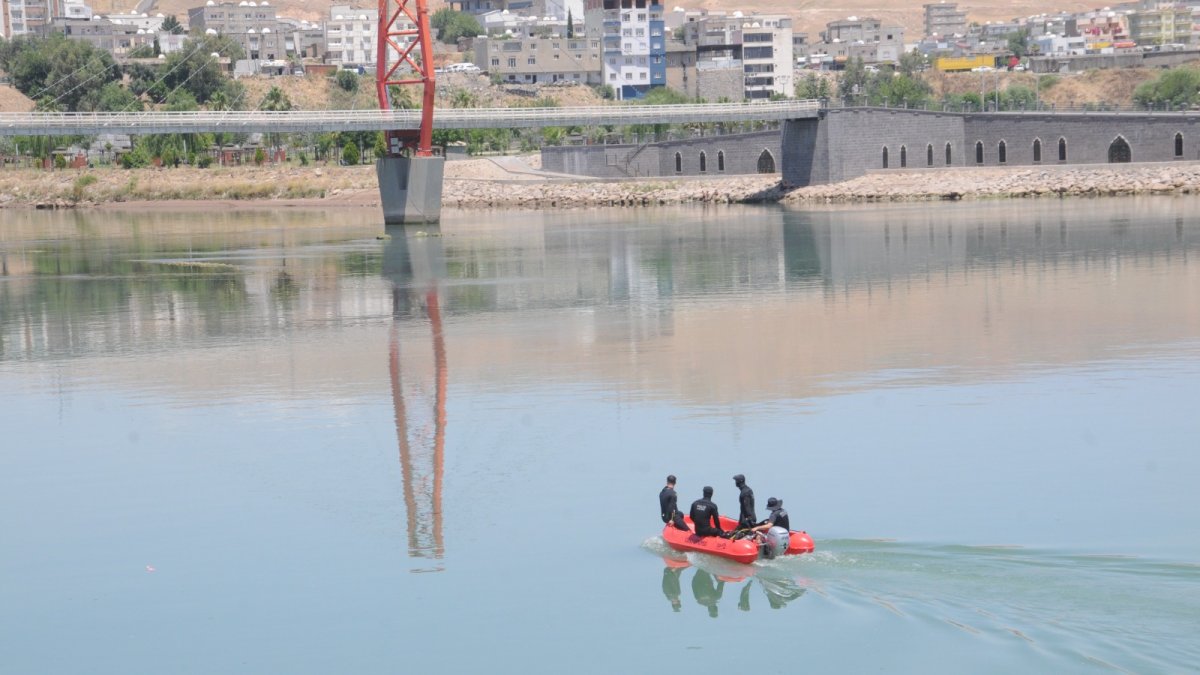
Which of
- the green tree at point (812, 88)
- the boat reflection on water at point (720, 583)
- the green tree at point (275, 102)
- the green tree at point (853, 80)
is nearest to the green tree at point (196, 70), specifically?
the green tree at point (275, 102)

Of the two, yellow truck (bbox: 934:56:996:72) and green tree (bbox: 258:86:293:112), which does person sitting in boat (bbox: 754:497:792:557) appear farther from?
yellow truck (bbox: 934:56:996:72)

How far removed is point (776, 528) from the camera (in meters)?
15.8

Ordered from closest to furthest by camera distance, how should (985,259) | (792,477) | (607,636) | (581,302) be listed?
(607,636), (792,477), (581,302), (985,259)

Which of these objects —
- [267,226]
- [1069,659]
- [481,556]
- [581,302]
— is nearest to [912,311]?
[581,302]

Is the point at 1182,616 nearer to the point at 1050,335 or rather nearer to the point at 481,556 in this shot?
the point at 481,556

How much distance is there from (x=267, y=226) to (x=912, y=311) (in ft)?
149

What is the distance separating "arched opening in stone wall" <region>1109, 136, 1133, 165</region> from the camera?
7969 cm

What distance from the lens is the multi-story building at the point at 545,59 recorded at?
152750 millimetres

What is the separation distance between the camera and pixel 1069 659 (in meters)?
13.2

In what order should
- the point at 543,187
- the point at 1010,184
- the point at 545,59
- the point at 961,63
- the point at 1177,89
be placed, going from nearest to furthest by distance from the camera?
the point at 1010,184 < the point at 543,187 < the point at 1177,89 < the point at 545,59 < the point at 961,63

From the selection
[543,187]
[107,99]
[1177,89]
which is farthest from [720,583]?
[1177,89]

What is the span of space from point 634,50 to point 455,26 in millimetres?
47993

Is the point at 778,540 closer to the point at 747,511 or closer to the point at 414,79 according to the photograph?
the point at 747,511

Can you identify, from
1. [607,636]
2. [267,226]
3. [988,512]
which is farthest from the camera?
[267,226]
